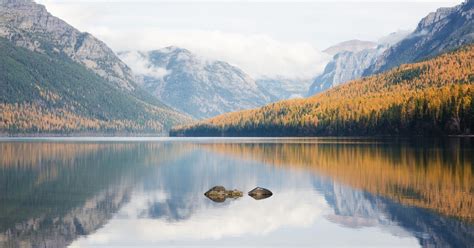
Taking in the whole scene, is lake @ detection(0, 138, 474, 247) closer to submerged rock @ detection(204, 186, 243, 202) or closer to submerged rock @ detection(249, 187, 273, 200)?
submerged rock @ detection(204, 186, 243, 202)

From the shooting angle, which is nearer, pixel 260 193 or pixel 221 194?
pixel 221 194

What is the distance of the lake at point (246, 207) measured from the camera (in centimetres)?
3997

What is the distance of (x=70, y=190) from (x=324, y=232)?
31.4 metres

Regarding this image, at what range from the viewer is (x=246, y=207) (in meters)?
53.9

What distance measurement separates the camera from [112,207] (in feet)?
177

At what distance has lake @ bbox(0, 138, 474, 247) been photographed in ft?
131

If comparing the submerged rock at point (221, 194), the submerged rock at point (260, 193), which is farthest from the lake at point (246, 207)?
the submerged rock at point (260, 193)

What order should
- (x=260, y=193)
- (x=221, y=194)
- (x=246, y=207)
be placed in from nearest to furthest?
(x=246, y=207) < (x=221, y=194) < (x=260, y=193)

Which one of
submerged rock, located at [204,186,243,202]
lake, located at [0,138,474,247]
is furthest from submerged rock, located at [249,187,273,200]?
lake, located at [0,138,474,247]

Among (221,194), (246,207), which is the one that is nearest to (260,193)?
(221,194)

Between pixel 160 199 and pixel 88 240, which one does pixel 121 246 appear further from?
pixel 160 199

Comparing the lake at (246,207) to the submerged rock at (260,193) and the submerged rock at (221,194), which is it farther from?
the submerged rock at (260,193)

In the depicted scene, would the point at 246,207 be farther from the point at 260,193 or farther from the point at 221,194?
the point at 260,193

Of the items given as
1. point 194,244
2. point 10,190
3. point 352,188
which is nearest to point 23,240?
point 194,244
